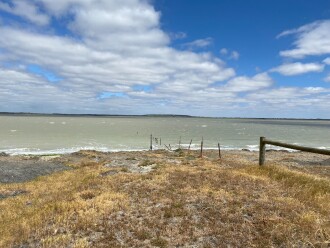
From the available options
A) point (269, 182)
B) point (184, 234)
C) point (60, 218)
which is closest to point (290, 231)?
point (184, 234)

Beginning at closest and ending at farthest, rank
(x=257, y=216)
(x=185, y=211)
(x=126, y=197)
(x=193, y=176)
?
(x=257, y=216), (x=185, y=211), (x=126, y=197), (x=193, y=176)

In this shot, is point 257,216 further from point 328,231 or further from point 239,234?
point 328,231

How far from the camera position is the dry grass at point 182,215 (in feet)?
27.0

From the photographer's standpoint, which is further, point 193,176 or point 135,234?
point 193,176

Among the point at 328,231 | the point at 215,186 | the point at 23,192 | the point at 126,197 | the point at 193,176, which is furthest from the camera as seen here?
the point at 23,192

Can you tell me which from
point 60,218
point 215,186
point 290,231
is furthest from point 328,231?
point 60,218

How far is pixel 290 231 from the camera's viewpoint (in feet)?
27.1

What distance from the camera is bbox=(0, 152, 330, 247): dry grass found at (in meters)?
8.23

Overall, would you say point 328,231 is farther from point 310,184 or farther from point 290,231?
point 310,184

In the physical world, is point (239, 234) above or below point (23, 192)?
above

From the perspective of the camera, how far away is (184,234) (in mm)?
8547

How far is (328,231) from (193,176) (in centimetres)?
705

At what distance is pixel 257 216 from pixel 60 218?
5.89 meters

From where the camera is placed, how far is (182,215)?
9.69 metres
